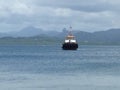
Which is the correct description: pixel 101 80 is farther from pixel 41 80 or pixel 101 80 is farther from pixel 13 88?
pixel 13 88

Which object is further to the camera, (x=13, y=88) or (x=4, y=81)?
(x=4, y=81)

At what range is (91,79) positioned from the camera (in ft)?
217

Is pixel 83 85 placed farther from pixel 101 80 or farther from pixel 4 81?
pixel 4 81

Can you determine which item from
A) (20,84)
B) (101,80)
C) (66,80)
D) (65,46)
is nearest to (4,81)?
(20,84)

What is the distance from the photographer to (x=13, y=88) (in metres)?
55.5

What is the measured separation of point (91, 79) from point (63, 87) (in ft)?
33.7

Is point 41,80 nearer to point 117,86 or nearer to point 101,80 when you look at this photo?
point 101,80

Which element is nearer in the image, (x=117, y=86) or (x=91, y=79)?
(x=117, y=86)

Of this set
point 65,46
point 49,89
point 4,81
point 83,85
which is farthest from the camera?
point 65,46

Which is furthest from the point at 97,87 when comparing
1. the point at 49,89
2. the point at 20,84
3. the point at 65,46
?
the point at 65,46

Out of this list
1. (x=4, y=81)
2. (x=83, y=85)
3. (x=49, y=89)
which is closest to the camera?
(x=49, y=89)

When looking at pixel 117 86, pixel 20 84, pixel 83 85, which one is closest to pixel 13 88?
pixel 20 84

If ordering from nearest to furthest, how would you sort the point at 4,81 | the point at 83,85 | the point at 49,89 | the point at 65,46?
the point at 49,89, the point at 83,85, the point at 4,81, the point at 65,46

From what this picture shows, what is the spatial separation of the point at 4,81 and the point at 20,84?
427 cm
